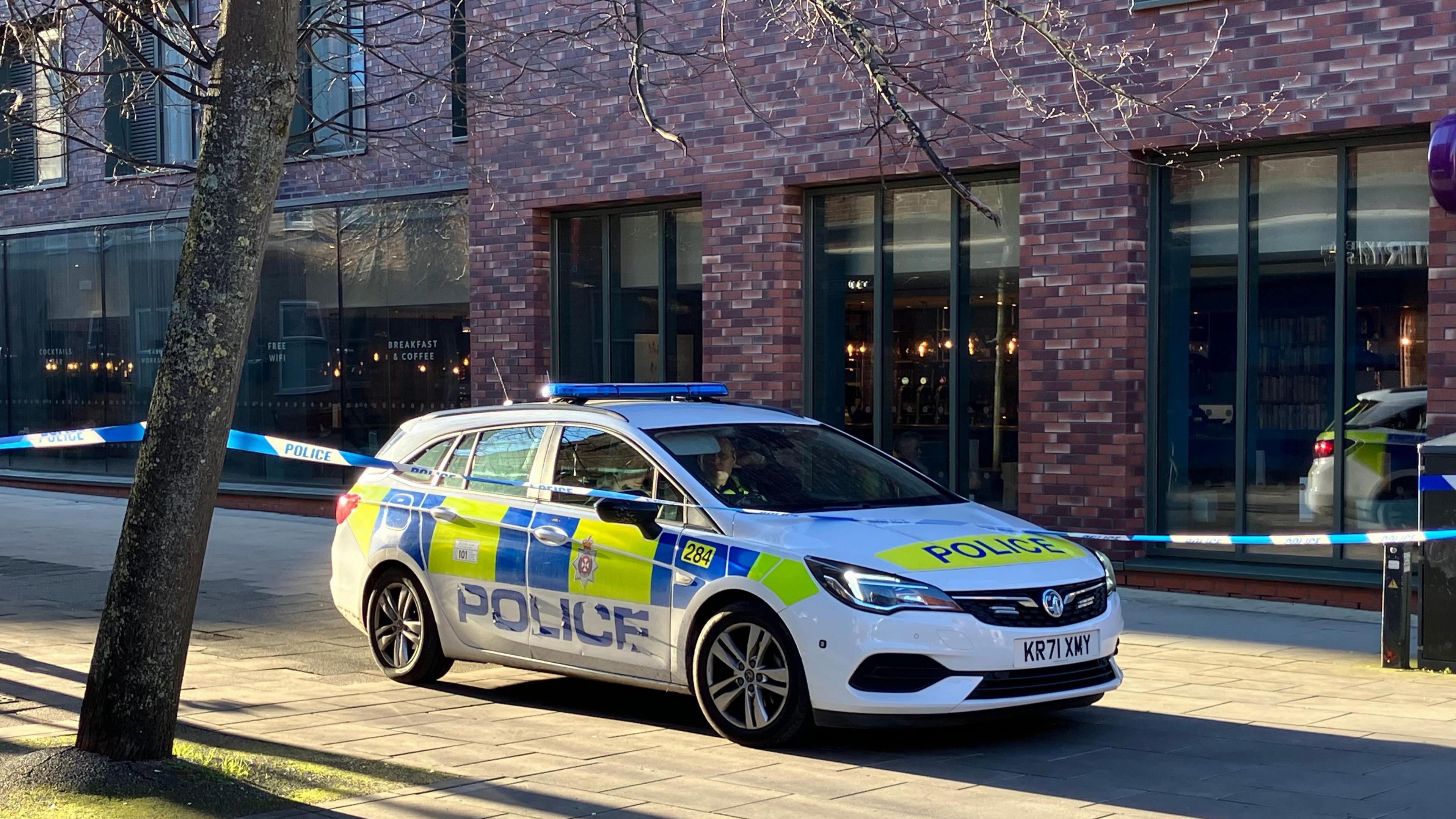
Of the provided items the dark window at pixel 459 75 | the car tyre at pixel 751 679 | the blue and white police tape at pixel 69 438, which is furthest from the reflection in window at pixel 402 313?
the car tyre at pixel 751 679

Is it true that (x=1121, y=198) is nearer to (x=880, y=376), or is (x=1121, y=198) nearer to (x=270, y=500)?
(x=880, y=376)

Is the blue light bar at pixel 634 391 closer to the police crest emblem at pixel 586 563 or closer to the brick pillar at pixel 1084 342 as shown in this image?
the police crest emblem at pixel 586 563

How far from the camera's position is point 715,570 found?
732 cm

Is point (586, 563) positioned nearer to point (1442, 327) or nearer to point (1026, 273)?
point (1026, 273)

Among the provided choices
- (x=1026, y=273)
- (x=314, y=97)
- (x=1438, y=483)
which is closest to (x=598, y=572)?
(x=1438, y=483)

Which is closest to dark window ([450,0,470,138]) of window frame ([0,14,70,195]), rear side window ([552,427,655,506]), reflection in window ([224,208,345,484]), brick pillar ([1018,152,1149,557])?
reflection in window ([224,208,345,484])

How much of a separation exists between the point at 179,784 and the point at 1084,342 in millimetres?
8330

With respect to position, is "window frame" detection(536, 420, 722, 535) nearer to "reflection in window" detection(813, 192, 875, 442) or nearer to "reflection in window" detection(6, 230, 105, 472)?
"reflection in window" detection(813, 192, 875, 442)

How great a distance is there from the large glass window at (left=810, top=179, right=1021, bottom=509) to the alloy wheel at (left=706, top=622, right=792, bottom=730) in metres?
6.32

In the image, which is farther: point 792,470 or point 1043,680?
point 792,470

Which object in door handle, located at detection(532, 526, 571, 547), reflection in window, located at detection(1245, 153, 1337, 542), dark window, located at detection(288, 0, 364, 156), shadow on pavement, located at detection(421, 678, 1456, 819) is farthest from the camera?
dark window, located at detection(288, 0, 364, 156)

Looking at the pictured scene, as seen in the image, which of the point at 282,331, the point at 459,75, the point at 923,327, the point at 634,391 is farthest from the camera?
the point at 282,331

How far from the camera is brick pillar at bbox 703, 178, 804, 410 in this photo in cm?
1437

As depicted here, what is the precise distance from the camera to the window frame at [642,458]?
753cm
